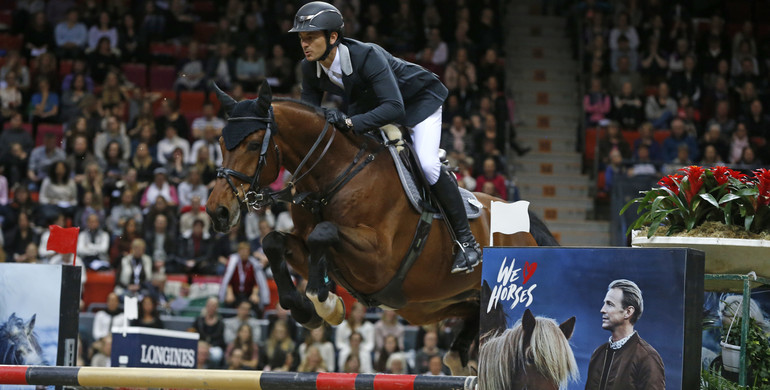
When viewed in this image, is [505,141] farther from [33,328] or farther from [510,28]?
[33,328]

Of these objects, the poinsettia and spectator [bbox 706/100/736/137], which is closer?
the poinsettia

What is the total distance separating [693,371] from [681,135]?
410 inches

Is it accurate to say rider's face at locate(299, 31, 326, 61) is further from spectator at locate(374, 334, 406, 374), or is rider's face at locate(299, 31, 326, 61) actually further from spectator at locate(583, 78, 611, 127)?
spectator at locate(583, 78, 611, 127)

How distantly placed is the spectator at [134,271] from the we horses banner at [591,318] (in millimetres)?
7972

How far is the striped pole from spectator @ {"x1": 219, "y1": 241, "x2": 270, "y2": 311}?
667 cm

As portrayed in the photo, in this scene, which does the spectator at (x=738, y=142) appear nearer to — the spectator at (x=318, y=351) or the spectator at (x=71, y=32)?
the spectator at (x=318, y=351)

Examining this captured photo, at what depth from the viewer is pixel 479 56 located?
1492 cm

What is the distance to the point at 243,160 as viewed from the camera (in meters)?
4.90

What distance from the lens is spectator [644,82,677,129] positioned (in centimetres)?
1410

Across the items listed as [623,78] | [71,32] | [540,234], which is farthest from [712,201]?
[71,32]

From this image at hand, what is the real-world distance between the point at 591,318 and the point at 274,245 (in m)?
2.01

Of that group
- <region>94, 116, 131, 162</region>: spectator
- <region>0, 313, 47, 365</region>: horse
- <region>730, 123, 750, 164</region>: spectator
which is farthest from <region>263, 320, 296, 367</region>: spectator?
<region>730, 123, 750, 164</region>: spectator

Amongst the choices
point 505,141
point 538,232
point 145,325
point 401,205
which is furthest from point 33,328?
point 505,141

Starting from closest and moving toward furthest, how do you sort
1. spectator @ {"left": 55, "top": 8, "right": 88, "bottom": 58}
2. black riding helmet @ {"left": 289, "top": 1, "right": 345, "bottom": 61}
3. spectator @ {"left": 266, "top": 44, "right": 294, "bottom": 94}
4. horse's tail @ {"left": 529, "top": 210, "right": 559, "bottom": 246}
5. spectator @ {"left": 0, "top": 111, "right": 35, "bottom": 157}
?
black riding helmet @ {"left": 289, "top": 1, "right": 345, "bottom": 61} → horse's tail @ {"left": 529, "top": 210, "right": 559, "bottom": 246} → spectator @ {"left": 0, "top": 111, "right": 35, "bottom": 157} → spectator @ {"left": 266, "top": 44, "right": 294, "bottom": 94} → spectator @ {"left": 55, "top": 8, "right": 88, "bottom": 58}
